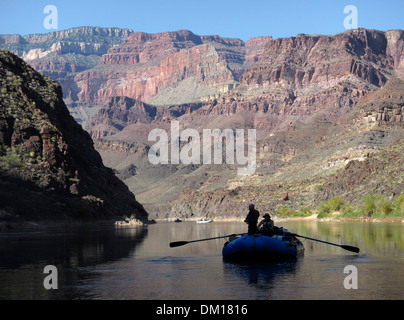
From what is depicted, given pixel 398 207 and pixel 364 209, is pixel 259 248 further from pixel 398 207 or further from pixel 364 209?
pixel 364 209

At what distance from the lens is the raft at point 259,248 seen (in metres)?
39.9

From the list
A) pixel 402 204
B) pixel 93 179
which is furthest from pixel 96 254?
pixel 402 204

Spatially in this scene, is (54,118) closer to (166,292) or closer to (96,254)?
(96,254)

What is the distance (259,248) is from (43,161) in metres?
69.8

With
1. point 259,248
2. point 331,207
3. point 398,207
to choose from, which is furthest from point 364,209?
point 259,248

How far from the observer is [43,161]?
103 m

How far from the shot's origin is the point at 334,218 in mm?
151750

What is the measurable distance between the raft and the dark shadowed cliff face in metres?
55.1

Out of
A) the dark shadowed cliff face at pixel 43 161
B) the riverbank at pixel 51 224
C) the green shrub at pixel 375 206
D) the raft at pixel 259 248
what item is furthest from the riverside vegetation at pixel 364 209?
the raft at pixel 259 248

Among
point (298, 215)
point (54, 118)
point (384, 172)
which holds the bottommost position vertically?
point (298, 215)

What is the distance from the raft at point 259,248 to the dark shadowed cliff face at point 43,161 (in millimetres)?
55138

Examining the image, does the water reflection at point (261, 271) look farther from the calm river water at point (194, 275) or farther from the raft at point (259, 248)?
the raft at point (259, 248)
